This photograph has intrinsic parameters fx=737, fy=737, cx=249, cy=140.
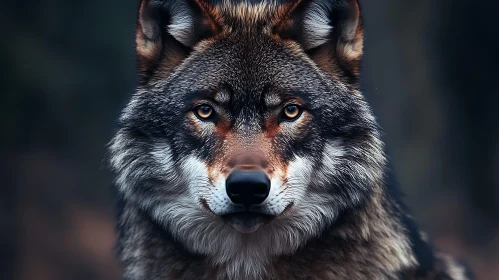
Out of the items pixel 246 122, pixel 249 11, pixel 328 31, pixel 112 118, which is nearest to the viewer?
pixel 246 122

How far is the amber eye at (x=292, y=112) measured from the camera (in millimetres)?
4609

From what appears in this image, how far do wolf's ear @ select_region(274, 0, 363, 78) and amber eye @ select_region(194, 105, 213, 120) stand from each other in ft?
2.40

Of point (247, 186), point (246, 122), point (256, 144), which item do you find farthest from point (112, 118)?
point (247, 186)

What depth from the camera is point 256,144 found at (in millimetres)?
4430

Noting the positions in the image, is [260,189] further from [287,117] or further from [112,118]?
[112,118]

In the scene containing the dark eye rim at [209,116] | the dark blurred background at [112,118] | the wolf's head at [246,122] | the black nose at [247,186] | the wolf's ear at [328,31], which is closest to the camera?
the black nose at [247,186]

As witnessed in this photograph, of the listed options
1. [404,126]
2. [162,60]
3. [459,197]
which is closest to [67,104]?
[404,126]

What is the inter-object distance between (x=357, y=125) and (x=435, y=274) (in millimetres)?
1304

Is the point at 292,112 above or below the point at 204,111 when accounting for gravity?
above

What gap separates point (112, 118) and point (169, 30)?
7.17m

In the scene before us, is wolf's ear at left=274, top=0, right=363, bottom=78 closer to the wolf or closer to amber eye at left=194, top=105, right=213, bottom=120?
the wolf

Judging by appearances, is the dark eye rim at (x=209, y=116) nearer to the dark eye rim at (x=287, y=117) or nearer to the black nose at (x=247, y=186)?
the dark eye rim at (x=287, y=117)

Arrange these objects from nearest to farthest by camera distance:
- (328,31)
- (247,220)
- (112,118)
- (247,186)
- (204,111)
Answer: (247,186)
(247,220)
(204,111)
(328,31)
(112,118)

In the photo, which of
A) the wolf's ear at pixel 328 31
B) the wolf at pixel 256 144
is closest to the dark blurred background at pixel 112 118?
the wolf at pixel 256 144
